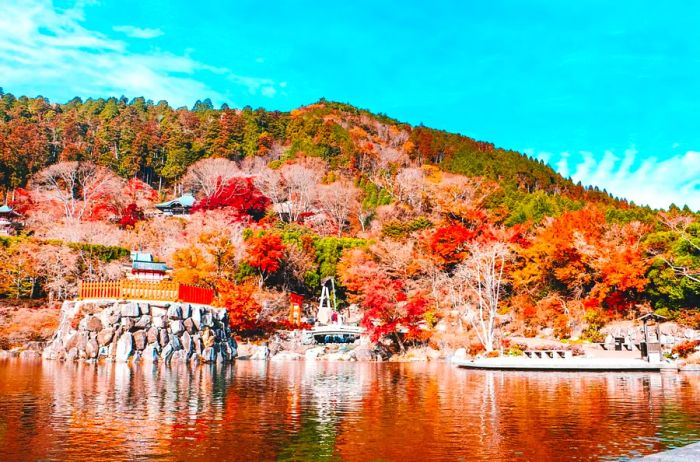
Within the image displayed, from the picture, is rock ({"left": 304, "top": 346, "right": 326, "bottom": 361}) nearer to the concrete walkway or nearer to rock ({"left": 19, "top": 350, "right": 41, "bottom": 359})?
rock ({"left": 19, "top": 350, "right": 41, "bottom": 359})

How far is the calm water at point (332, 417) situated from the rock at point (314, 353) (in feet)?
45.7

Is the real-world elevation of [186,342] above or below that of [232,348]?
above

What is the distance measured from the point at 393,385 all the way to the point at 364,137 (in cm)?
6325

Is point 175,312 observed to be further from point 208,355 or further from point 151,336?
point 208,355

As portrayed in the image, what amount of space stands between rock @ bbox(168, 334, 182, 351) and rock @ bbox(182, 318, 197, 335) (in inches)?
25.8

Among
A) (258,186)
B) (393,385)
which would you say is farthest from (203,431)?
(258,186)

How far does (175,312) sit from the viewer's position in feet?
82.9

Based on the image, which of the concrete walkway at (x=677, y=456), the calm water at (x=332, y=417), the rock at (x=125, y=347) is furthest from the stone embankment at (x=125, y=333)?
the concrete walkway at (x=677, y=456)

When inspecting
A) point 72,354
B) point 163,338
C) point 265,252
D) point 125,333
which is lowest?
point 72,354

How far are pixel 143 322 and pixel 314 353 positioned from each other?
1256 centimetres

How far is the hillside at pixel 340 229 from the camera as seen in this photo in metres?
33.8

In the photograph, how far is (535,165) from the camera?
2995 inches

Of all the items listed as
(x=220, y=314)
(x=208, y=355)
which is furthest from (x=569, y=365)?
(x=220, y=314)

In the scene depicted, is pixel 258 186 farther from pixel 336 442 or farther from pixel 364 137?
pixel 336 442
